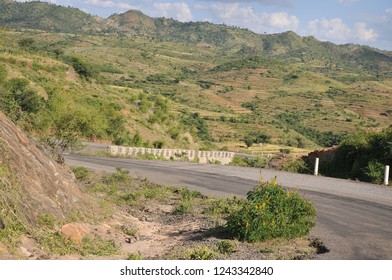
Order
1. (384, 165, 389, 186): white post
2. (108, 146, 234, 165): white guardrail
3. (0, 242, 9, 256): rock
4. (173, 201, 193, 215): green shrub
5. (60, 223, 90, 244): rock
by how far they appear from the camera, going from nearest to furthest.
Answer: (0, 242, 9, 256): rock < (60, 223, 90, 244): rock < (173, 201, 193, 215): green shrub < (384, 165, 389, 186): white post < (108, 146, 234, 165): white guardrail

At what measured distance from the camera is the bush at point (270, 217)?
1140cm

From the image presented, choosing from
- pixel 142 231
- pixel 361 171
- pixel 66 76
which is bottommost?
pixel 142 231

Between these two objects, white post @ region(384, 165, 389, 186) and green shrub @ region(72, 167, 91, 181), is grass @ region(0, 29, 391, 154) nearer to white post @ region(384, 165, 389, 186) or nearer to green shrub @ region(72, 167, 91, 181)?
green shrub @ region(72, 167, 91, 181)

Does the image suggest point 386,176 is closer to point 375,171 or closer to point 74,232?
point 375,171

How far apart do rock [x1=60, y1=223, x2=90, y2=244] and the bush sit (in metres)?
3.23

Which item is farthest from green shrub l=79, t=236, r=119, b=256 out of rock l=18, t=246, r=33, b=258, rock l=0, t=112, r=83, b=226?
rock l=18, t=246, r=33, b=258

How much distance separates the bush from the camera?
11.4m

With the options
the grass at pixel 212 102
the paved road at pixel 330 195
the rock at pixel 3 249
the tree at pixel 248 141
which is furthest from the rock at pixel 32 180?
the tree at pixel 248 141

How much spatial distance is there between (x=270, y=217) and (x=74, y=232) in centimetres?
417

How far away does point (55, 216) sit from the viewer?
11484mm

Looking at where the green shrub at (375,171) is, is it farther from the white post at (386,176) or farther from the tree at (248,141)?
the tree at (248,141)

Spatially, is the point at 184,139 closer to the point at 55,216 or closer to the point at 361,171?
the point at 361,171
